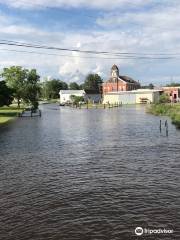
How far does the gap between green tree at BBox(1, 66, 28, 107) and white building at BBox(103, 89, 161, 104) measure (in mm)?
46322

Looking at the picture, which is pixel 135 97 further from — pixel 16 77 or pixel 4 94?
pixel 4 94

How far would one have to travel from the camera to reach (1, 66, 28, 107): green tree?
439ft

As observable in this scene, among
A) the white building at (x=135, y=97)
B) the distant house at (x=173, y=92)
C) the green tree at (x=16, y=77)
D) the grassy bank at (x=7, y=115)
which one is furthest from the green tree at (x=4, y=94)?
the distant house at (x=173, y=92)

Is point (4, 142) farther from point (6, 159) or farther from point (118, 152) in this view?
point (118, 152)

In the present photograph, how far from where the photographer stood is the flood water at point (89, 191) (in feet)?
52.0

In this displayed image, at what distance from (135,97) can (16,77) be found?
55.1m

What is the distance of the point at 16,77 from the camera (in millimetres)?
135375

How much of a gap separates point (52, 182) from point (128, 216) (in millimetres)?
7511

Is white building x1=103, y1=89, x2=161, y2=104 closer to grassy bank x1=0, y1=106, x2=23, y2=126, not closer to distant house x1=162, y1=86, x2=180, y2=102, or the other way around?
distant house x1=162, y1=86, x2=180, y2=102

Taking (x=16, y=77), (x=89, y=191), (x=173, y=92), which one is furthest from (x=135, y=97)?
(x=89, y=191)

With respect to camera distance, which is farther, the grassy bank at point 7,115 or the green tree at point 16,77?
the green tree at point 16,77

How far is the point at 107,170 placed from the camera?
26438 mm

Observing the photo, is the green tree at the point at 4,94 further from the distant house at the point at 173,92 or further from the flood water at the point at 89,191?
the distant house at the point at 173,92

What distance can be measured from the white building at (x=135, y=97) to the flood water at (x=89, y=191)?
423 ft
